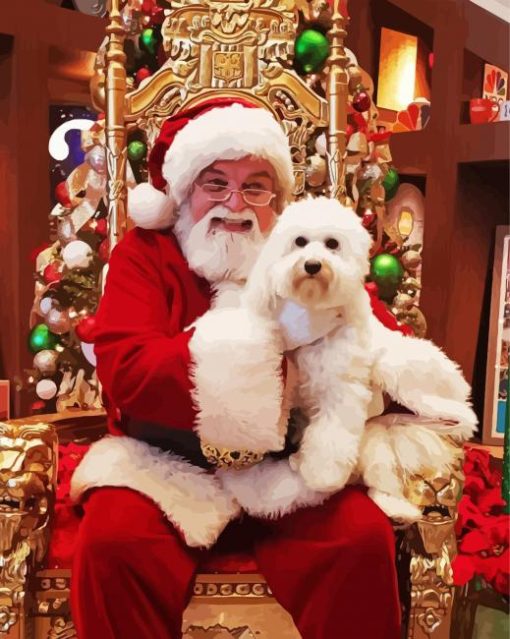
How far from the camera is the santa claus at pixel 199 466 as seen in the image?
1003 millimetres

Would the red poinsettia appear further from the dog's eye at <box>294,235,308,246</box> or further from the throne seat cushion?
the dog's eye at <box>294,235,308,246</box>

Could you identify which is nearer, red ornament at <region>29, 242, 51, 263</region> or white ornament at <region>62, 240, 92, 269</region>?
white ornament at <region>62, 240, 92, 269</region>

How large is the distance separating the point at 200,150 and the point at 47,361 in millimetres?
855

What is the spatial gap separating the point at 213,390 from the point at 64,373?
0.98m

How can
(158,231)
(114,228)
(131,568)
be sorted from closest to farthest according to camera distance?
(131,568) < (158,231) < (114,228)

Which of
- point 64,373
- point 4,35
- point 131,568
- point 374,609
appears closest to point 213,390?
point 131,568

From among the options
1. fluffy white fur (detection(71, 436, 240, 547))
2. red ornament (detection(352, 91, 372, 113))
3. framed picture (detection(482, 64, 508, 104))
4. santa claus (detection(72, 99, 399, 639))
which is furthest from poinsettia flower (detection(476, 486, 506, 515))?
framed picture (detection(482, 64, 508, 104))

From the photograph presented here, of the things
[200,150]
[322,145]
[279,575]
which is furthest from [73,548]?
[322,145]

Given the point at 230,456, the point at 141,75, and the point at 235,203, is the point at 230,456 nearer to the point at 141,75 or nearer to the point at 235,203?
the point at 235,203

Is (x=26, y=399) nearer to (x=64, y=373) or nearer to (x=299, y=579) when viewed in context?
(x=64, y=373)

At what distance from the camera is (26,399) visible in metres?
2.34

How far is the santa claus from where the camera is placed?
100cm

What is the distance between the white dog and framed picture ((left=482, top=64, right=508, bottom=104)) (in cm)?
164

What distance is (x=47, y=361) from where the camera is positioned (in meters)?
1.85
